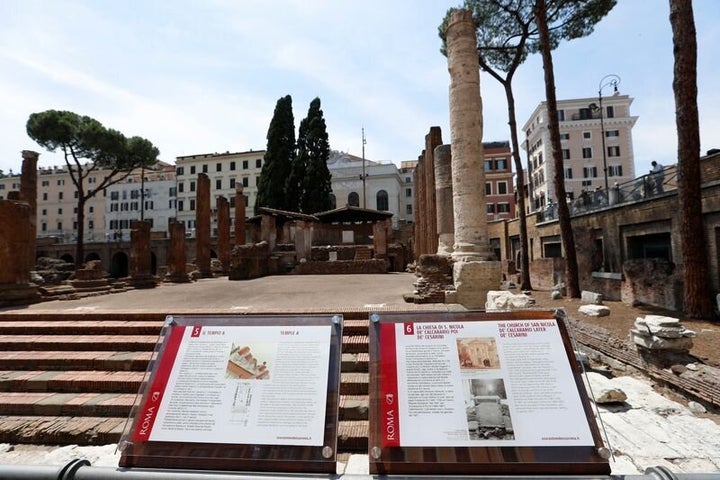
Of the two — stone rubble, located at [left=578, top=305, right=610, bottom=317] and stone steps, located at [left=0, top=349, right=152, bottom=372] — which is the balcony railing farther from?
stone steps, located at [left=0, top=349, right=152, bottom=372]

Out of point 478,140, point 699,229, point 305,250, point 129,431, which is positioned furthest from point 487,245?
point 305,250

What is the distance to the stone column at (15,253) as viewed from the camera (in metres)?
7.80

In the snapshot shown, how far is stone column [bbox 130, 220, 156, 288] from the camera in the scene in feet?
40.4

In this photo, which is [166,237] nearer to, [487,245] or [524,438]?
[487,245]

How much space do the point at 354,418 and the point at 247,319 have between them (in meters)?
1.82

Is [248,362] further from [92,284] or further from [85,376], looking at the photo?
[92,284]

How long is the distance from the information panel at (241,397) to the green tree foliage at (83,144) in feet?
103

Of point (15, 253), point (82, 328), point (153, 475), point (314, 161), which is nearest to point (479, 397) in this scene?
point (153, 475)

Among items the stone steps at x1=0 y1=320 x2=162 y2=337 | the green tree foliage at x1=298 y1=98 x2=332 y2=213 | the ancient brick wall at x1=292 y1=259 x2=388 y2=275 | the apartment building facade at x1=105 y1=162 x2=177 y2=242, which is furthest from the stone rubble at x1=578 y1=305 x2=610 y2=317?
the apartment building facade at x1=105 y1=162 x2=177 y2=242

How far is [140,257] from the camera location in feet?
42.5

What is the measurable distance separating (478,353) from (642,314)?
29.5 ft

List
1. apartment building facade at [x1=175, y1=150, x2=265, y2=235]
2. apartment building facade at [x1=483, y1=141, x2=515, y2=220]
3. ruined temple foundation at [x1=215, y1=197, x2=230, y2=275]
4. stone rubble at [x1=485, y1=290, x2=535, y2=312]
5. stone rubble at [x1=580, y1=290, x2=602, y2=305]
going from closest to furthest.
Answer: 1. stone rubble at [x1=485, y1=290, x2=535, y2=312]
2. stone rubble at [x1=580, y1=290, x2=602, y2=305]
3. ruined temple foundation at [x1=215, y1=197, x2=230, y2=275]
4. apartment building facade at [x1=483, y1=141, x2=515, y2=220]
5. apartment building facade at [x1=175, y1=150, x2=265, y2=235]

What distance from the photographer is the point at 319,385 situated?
2182 mm

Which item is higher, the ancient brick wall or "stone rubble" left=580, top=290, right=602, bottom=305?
the ancient brick wall
